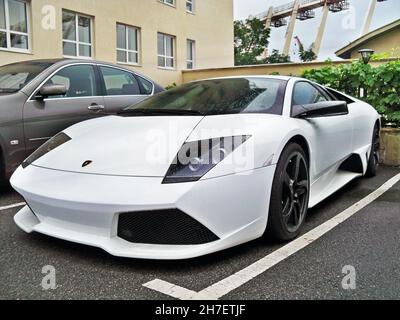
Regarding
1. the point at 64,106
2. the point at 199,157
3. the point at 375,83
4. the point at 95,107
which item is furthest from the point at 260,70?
the point at 199,157

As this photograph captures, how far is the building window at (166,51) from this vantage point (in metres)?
18.2

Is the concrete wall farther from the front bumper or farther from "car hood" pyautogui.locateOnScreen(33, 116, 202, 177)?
the front bumper

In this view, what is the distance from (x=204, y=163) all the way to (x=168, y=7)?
17.0 m

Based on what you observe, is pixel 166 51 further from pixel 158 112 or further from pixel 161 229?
pixel 161 229

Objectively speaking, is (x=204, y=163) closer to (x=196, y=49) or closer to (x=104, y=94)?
(x=104, y=94)

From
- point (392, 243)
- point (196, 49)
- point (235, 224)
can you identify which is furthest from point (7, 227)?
point (196, 49)

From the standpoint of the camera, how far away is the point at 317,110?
3.46 meters

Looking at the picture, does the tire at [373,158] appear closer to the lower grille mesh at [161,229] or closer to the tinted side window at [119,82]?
the tinted side window at [119,82]

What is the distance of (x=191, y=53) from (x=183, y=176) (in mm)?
19210

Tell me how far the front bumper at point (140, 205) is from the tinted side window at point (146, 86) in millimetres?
3126

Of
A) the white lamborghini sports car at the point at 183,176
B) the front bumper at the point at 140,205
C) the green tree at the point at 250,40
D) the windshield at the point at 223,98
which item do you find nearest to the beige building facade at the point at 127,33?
the windshield at the point at 223,98

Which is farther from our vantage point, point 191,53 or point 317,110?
point 191,53

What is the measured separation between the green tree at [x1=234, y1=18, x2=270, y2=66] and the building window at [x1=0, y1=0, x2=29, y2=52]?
32.7 m
